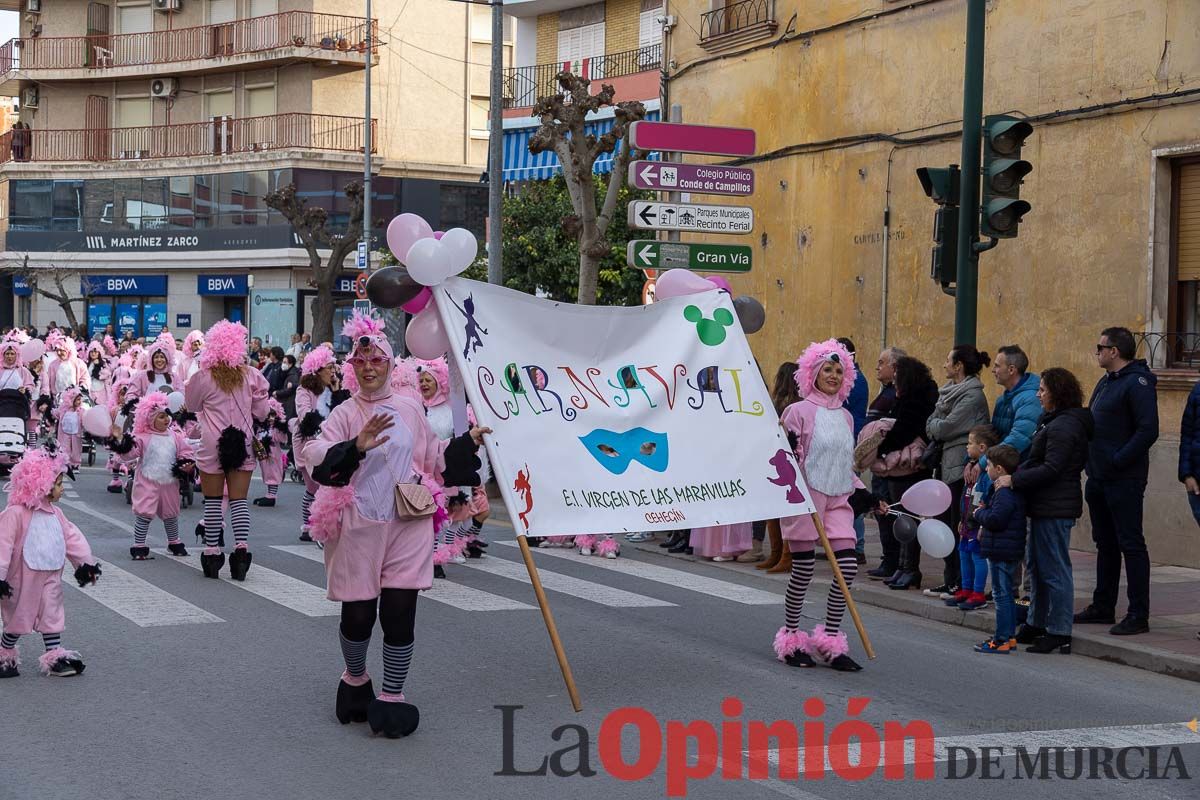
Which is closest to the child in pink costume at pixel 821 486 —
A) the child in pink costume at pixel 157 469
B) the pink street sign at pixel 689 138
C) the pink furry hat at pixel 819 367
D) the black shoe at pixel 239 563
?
the pink furry hat at pixel 819 367

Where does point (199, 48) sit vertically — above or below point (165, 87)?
above

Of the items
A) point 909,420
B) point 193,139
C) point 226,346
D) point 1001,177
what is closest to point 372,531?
point 226,346

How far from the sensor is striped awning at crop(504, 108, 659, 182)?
3166cm

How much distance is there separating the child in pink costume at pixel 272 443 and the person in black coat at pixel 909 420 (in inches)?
199

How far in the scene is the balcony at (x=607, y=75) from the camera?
3039 centimetres

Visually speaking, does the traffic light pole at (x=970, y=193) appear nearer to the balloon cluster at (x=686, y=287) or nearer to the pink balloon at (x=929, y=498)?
the balloon cluster at (x=686, y=287)

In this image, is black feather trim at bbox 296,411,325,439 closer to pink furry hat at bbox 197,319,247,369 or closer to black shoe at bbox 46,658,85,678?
pink furry hat at bbox 197,319,247,369

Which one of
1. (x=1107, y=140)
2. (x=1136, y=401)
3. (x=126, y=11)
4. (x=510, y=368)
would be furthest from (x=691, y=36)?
(x=126, y=11)

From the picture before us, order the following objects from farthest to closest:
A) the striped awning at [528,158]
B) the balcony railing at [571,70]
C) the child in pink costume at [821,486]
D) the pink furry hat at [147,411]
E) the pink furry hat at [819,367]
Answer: the striped awning at [528,158]
the balcony railing at [571,70]
the pink furry hat at [147,411]
the pink furry hat at [819,367]
the child in pink costume at [821,486]

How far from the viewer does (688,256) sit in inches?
570

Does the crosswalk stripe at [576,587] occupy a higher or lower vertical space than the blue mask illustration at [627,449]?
lower

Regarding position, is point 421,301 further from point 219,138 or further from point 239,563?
point 219,138

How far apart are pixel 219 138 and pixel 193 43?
317cm

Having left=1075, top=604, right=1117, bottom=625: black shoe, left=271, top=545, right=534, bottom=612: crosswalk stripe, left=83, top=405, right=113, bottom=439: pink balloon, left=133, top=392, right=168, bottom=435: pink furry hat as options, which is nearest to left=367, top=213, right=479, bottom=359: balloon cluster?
left=271, top=545, right=534, bottom=612: crosswalk stripe
